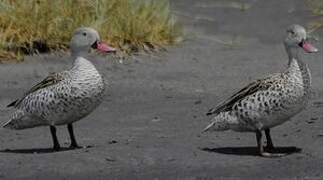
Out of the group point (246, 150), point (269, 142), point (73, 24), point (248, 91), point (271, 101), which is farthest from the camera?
point (73, 24)

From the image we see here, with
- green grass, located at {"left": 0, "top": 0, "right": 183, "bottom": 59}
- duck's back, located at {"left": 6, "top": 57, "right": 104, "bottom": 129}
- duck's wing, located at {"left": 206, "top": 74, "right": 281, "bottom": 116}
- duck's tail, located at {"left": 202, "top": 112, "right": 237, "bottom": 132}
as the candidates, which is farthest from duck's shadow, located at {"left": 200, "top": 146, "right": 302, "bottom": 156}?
Result: green grass, located at {"left": 0, "top": 0, "right": 183, "bottom": 59}

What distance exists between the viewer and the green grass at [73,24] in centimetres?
1512

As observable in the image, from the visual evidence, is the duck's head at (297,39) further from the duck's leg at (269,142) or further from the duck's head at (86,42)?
the duck's head at (86,42)

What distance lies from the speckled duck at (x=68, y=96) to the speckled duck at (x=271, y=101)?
98 centimetres

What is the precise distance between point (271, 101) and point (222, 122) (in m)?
0.49

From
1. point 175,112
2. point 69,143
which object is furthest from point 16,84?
point 69,143

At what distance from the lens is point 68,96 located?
32.9 feet

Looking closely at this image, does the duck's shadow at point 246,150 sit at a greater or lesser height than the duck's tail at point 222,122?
lesser

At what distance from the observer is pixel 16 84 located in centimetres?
1398

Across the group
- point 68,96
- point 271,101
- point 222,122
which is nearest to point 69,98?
point 68,96

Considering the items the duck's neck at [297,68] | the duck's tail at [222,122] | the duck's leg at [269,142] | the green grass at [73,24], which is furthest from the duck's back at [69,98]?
the green grass at [73,24]

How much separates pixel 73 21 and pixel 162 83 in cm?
187

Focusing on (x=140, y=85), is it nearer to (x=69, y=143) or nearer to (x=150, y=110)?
(x=150, y=110)

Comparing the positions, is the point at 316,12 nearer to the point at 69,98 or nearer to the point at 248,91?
the point at 248,91
